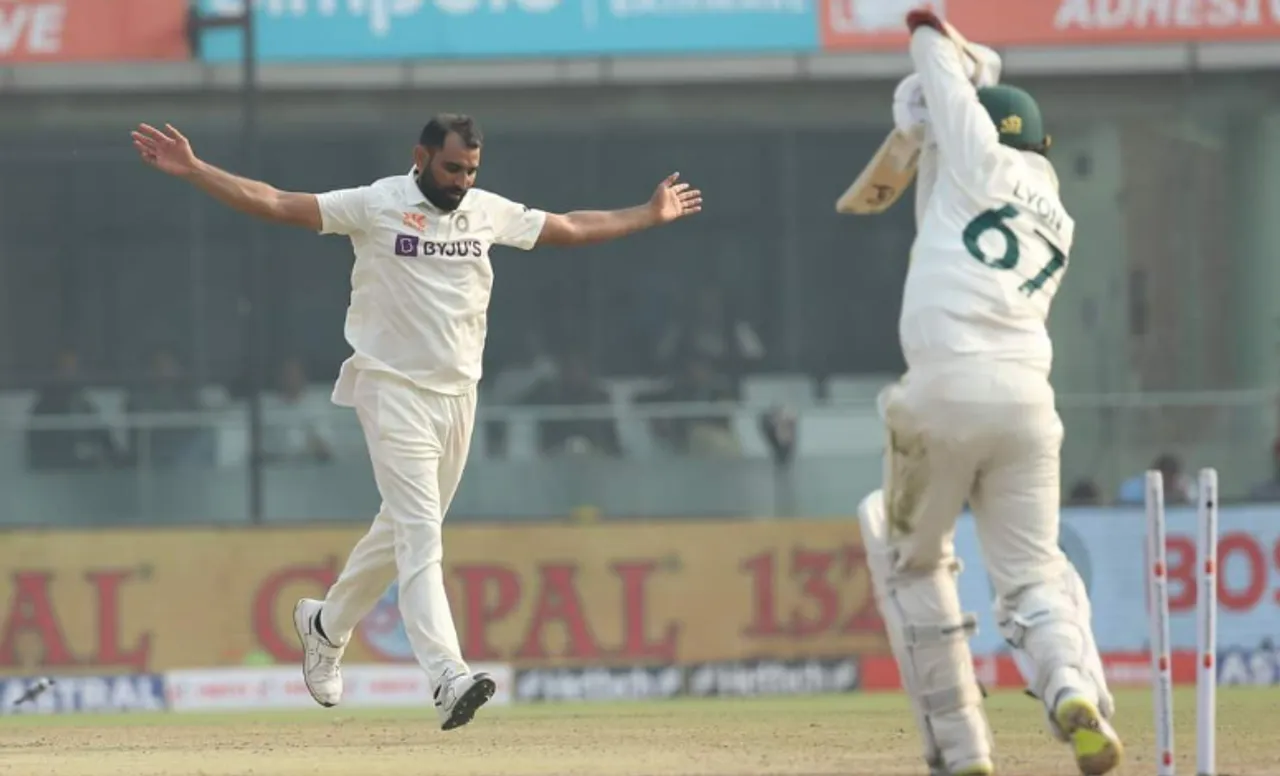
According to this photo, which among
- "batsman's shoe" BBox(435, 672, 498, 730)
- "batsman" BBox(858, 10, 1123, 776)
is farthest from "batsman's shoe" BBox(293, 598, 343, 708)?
"batsman" BBox(858, 10, 1123, 776)

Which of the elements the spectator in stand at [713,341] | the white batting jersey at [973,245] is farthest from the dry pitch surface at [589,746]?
the spectator in stand at [713,341]

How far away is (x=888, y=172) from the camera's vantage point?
7.28 meters

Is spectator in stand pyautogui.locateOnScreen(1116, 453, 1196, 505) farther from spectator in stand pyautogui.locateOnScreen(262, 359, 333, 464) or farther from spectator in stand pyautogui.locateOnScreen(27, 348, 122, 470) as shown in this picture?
spectator in stand pyautogui.locateOnScreen(27, 348, 122, 470)

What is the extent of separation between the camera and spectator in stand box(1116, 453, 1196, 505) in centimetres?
1593

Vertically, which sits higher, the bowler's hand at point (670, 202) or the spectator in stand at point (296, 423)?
the bowler's hand at point (670, 202)

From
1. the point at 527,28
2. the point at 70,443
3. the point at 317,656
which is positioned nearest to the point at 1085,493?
the point at 527,28

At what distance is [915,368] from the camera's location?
670 cm

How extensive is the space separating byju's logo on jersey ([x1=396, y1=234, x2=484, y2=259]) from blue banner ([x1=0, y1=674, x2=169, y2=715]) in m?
7.05

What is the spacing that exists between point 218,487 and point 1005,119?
35.5ft

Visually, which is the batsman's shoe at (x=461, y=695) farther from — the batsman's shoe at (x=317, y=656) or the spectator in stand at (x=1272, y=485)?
the spectator in stand at (x=1272, y=485)

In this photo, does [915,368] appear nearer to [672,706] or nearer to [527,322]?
[672,706]

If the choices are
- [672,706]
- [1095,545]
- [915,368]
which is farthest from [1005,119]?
[1095,545]

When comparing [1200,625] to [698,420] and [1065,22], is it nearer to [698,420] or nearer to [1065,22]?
[698,420]

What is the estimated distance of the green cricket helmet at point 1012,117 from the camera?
6973 millimetres
